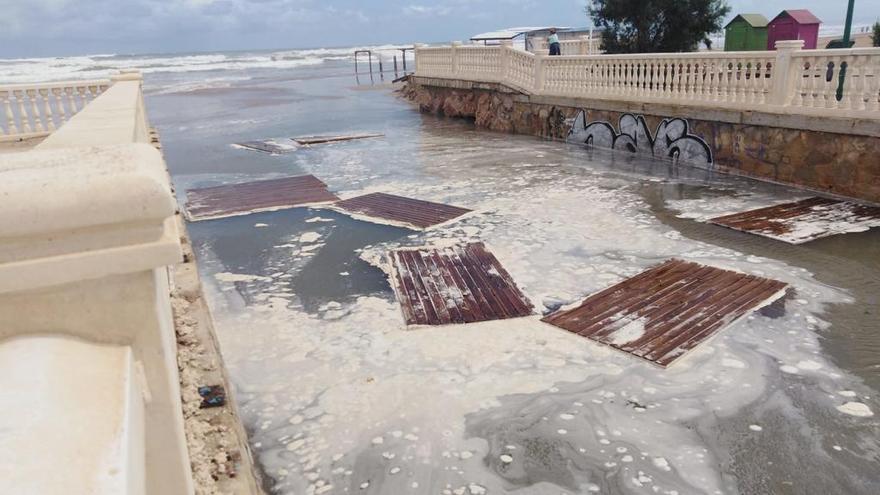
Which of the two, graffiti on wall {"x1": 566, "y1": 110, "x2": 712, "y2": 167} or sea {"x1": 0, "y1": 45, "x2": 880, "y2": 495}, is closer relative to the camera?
sea {"x1": 0, "y1": 45, "x2": 880, "y2": 495}

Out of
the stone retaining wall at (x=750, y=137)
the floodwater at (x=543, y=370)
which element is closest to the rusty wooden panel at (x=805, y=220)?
the floodwater at (x=543, y=370)

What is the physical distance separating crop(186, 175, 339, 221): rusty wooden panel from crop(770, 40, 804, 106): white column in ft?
21.0

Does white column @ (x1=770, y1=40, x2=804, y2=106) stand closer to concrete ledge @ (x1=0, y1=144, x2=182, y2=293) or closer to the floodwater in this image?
the floodwater

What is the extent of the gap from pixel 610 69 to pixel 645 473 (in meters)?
9.98

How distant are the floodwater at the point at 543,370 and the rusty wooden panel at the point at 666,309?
16 cm

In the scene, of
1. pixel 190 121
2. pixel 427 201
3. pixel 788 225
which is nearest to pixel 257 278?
pixel 427 201

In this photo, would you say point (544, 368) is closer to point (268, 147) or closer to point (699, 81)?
point (699, 81)

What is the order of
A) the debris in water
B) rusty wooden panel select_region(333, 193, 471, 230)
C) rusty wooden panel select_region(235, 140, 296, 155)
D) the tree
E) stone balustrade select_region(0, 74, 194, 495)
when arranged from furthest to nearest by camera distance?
the tree
rusty wooden panel select_region(235, 140, 296, 155)
rusty wooden panel select_region(333, 193, 471, 230)
the debris in water
stone balustrade select_region(0, 74, 194, 495)

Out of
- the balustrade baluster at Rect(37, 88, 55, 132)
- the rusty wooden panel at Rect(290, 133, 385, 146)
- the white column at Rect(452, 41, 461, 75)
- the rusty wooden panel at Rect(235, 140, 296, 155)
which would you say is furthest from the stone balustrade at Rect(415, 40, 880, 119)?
the balustrade baluster at Rect(37, 88, 55, 132)

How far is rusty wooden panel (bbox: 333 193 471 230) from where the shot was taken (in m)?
7.54

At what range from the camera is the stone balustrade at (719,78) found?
766cm

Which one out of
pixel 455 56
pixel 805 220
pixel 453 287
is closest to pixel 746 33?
pixel 455 56

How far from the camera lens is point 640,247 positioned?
6.38 metres

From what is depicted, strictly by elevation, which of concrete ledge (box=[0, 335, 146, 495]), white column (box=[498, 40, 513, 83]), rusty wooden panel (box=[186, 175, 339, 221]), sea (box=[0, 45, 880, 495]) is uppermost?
white column (box=[498, 40, 513, 83])
